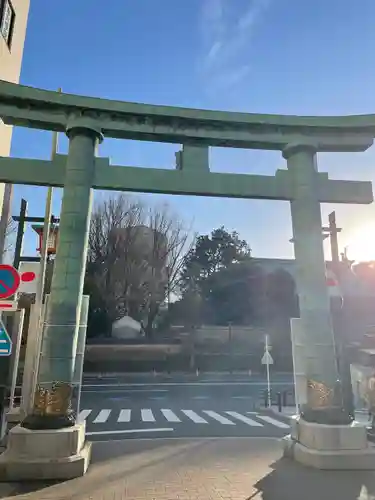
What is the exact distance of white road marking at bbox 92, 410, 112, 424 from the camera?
13.6 m

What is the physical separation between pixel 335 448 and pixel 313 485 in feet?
3.72

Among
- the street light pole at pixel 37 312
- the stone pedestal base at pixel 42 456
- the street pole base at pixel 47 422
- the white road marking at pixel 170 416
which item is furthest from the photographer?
the white road marking at pixel 170 416

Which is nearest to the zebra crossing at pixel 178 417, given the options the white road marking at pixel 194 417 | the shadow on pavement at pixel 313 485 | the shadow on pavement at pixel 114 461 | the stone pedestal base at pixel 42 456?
the white road marking at pixel 194 417

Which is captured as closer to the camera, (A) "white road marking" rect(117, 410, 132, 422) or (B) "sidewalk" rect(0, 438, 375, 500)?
(B) "sidewalk" rect(0, 438, 375, 500)

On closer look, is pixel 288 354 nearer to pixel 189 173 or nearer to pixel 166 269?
pixel 166 269

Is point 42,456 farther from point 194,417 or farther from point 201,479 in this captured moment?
point 194,417

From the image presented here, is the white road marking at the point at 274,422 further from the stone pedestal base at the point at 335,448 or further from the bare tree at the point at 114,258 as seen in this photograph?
the bare tree at the point at 114,258

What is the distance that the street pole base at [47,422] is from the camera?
6.30 metres

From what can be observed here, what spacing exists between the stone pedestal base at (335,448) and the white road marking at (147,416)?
8.12 m

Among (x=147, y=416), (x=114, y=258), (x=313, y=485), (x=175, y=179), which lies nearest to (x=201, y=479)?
(x=313, y=485)

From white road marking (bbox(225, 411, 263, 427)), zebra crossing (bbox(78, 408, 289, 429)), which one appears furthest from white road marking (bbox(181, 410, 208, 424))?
white road marking (bbox(225, 411, 263, 427))

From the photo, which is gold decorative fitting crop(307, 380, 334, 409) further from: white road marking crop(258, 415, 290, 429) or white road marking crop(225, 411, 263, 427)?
white road marking crop(225, 411, 263, 427)

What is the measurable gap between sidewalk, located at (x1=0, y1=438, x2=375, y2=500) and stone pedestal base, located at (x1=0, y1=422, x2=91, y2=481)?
0.26m

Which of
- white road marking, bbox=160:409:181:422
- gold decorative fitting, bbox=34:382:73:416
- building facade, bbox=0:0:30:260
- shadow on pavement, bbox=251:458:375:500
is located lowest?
white road marking, bbox=160:409:181:422
